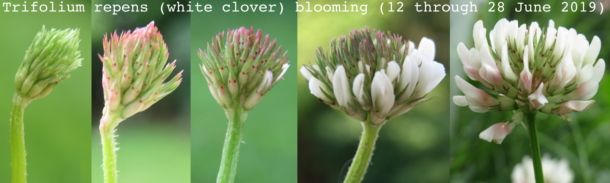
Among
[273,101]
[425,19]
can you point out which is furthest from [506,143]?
[273,101]

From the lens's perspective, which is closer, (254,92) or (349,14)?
(254,92)

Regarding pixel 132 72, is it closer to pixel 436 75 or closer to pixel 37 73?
pixel 37 73

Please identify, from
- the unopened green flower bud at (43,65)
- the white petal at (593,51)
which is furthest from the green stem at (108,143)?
the white petal at (593,51)

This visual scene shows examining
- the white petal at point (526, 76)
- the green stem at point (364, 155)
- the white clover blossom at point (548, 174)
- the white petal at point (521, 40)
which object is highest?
the white petal at point (521, 40)

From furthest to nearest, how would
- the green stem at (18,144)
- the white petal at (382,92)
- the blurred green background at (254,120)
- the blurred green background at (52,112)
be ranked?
the blurred green background at (254,120) < the blurred green background at (52,112) < the green stem at (18,144) < the white petal at (382,92)

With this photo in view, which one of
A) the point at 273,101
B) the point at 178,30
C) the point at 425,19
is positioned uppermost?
the point at 425,19

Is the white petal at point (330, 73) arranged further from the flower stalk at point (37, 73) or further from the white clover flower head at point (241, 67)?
the flower stalk at point (37, 73)

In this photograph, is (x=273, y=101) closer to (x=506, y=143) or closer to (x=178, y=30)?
(x=178, y=30)
